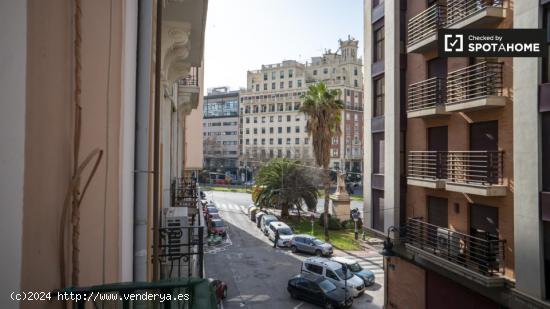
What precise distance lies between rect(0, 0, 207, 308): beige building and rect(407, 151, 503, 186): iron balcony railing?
851 centimetres

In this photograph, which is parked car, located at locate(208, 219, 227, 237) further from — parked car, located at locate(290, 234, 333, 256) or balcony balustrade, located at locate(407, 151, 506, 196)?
balcony balustrade, located at locate(407, 151, 506, 196)

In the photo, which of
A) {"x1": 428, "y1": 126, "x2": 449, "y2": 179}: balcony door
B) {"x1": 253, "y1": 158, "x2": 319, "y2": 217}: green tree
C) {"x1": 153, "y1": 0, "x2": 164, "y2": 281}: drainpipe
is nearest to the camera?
{"x1": 153, "y1": 0, "x2": 164, "y2": 281}: drainpipe

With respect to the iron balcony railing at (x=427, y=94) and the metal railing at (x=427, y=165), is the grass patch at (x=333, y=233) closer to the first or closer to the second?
the metal railing at (x=427, y=165)

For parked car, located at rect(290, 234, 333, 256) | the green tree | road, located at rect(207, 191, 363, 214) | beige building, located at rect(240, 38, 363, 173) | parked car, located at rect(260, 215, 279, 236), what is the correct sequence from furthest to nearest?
1. beige building, located at rect(240, 38, 363, 173)
2. road, located at rect(207, 191, 363, 214)
3. the green tree
4. parked car, located at rect(260, 215, 279, 236)
5. parked car, located at rect(290, 234, 333, 256)

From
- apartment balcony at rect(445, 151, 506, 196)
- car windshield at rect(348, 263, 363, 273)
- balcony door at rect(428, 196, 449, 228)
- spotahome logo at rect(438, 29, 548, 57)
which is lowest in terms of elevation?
car windshield at rect(348, 263, 363, 273)

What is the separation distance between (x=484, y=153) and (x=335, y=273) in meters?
10.2

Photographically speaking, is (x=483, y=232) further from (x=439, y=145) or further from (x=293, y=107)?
(x=293, y=107)

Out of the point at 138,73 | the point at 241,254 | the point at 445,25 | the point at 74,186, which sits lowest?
the point at 241,254

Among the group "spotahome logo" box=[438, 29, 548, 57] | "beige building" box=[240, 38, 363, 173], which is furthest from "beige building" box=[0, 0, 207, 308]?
"beige building" box=[240, 38, 363, 173]

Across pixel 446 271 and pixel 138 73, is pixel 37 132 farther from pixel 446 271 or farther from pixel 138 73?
pixel 446 271

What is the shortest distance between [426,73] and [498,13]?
339cm

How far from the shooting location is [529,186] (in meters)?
8.78

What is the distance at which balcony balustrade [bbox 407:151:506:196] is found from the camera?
9.88 meters

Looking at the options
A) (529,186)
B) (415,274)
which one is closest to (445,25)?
(529,186)
